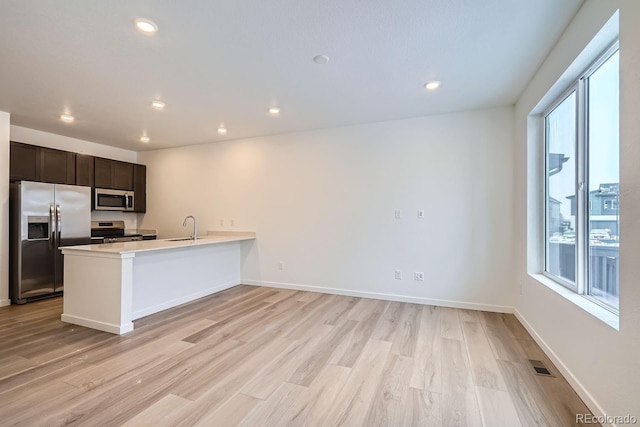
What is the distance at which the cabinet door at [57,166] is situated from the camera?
175 inches

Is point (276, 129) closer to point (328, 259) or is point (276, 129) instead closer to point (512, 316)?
point (328, 259)

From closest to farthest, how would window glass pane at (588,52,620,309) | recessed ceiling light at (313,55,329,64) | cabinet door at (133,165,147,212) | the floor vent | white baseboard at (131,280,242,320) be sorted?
window glass pane at (588,52,620,309) → the floor vent → recessed ceiling light at (313,55,329,64) → white baseboard at (131,280,242,320) → cabinet door at (133,165,147,212)

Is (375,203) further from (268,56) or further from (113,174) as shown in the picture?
(113,174)

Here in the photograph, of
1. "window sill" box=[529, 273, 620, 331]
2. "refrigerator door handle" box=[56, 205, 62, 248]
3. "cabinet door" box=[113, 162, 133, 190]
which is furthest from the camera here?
"cabinet door" box=[113, 162, 133, 190]

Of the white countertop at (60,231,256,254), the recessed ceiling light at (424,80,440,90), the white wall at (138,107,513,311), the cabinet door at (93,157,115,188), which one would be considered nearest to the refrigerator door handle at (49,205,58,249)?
the cabinet door at (93,157,115,188)

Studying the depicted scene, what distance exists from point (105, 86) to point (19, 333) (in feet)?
8.85

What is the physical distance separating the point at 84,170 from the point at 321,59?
4833mm


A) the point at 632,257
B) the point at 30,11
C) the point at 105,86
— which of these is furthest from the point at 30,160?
the point at 632,257

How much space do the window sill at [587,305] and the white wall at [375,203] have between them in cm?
118

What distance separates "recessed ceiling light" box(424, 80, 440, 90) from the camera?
117 inches

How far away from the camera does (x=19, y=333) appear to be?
115 inches

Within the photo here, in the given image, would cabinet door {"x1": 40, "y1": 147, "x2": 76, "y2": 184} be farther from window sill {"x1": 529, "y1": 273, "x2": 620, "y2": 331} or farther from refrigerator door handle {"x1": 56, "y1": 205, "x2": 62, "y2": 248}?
window sill {"x1": 529, "y1": 273, "x2": 620, "y2": 331}

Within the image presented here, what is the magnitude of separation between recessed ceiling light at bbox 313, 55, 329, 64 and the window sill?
105 inches

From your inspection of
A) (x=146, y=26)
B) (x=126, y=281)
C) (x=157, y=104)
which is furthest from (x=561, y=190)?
(x=157, y=104)
